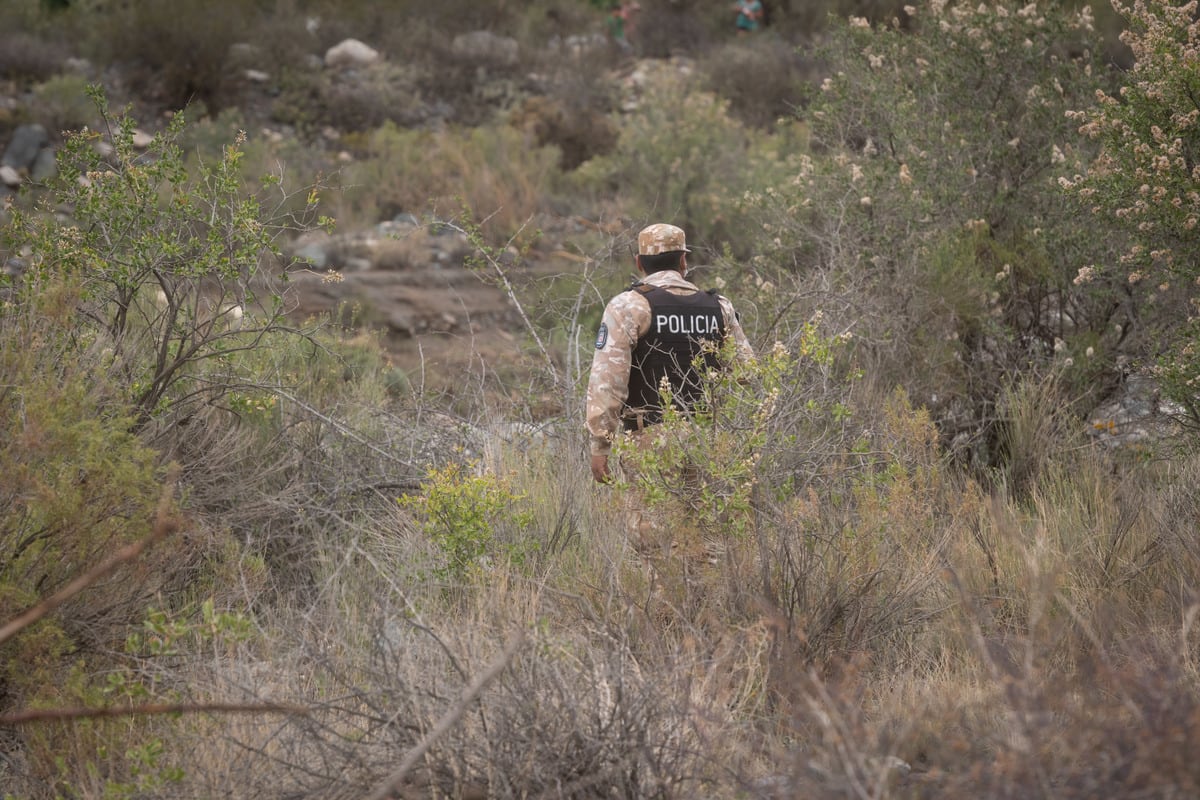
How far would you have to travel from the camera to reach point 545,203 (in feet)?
48.9

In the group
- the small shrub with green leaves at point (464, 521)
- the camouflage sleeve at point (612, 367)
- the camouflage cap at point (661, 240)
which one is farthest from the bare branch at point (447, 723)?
the camouflage cap at point (661, 240)

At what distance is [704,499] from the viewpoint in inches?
185

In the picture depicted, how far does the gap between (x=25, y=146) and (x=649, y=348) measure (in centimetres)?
1310

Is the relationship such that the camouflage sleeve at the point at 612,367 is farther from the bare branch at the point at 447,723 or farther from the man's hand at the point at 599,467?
the bare branch at the point at 447,723

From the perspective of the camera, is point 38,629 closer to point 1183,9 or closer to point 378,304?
point 1183,9

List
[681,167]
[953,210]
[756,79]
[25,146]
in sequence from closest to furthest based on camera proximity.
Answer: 1. [953,210]
2. [681,167]
3. [25,146]
4. [756,79]

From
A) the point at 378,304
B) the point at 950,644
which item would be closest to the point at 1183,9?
the point at 950,644

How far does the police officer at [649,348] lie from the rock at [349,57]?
1588cm

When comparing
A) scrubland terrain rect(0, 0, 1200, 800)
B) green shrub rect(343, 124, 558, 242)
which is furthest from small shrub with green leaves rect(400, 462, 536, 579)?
green shrub rect(343, 124, 558, 242)

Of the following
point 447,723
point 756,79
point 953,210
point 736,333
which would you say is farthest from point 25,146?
point 447,723

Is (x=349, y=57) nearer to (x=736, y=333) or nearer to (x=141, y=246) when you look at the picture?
(x=141, y=246)

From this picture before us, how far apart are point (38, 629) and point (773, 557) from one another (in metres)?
2.54

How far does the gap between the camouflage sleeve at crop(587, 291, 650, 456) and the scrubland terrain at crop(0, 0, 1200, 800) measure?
326 millimetres

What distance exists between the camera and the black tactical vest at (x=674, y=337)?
5156mm
